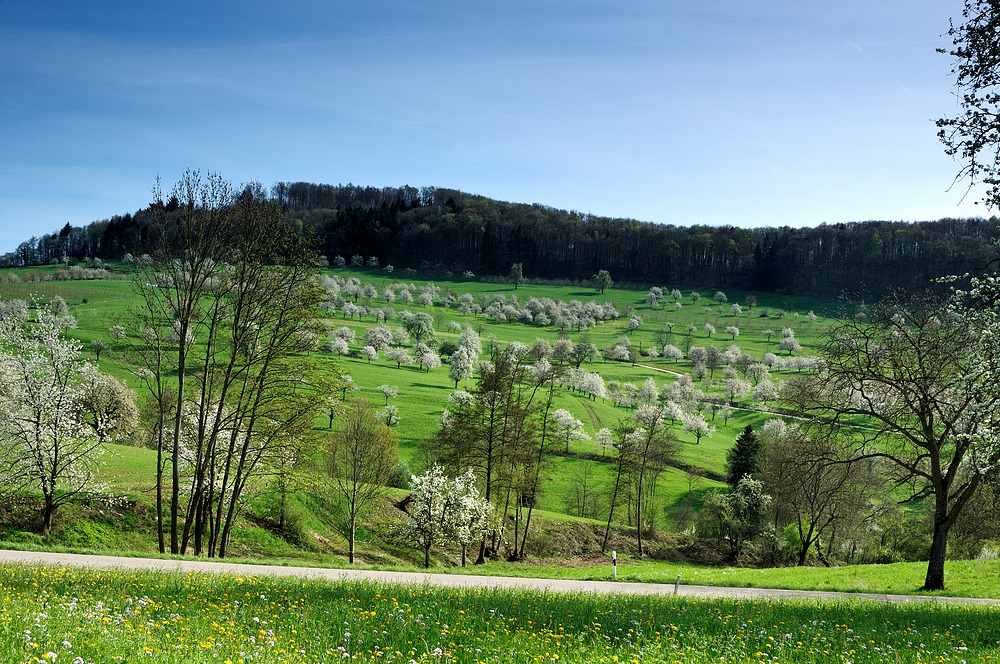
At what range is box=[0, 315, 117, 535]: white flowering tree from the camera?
2809 centimetres

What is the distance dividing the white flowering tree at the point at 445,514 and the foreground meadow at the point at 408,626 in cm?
2716

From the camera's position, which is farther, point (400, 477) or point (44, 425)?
point (400, 477)

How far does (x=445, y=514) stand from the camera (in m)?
39.6

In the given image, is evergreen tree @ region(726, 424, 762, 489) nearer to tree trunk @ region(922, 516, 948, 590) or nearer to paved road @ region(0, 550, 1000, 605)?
tree trunk @ region(922, 516, 948, 590)

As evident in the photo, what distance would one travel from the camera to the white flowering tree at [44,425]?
2809 centimetres

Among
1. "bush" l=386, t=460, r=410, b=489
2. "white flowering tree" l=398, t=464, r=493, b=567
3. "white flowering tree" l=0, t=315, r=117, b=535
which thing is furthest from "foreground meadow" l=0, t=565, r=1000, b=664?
"bush" l=386, t=460, r=410, b=489

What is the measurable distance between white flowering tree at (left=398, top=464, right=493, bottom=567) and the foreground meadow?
2716 centimetres

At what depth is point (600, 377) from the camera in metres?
120

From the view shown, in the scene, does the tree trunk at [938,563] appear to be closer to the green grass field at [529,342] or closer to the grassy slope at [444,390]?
the green grass field at [529,342]

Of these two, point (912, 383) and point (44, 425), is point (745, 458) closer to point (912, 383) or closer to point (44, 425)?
point (912, 383)

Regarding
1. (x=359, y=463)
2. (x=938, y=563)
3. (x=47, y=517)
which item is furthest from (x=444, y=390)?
(x=938, y=563)

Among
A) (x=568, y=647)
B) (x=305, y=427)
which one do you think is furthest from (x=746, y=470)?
(x=568, y=647)

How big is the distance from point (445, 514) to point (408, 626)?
32070 millimetres

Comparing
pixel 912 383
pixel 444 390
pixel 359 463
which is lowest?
pixel 444 390
